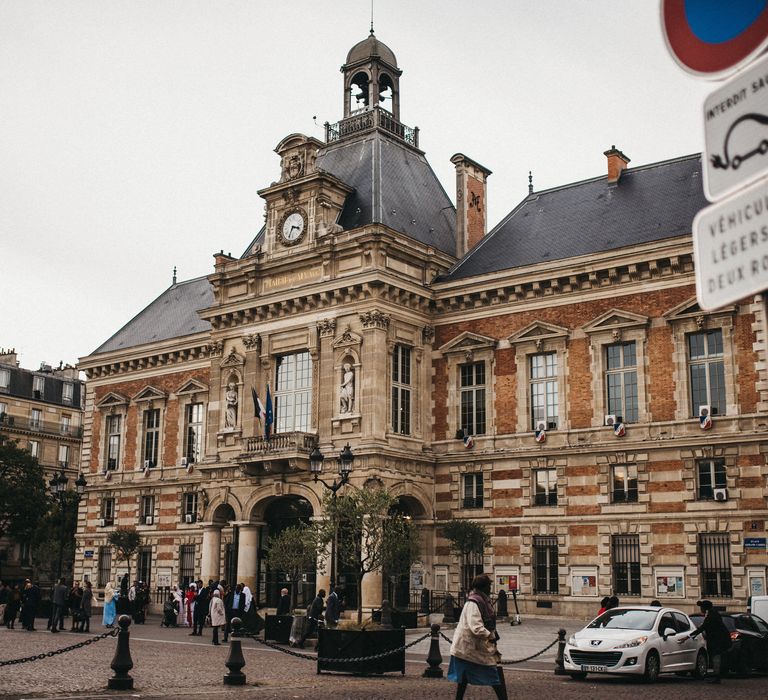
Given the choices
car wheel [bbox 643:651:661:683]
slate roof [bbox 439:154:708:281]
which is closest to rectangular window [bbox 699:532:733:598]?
slate roof [bbox 439:154:708:281]

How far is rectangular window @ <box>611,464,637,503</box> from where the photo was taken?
34531 mm

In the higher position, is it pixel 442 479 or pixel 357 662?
pixel 442 479

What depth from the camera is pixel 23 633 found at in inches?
1220

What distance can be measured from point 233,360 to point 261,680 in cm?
2514

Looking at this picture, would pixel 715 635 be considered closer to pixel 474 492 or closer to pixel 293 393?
pixel 474 492

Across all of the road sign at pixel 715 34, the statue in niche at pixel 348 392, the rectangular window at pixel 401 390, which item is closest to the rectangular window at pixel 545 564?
the rectangular window at pixel 401 390

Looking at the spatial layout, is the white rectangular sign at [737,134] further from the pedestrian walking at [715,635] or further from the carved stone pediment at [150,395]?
the carved stone pediment at [150,395]

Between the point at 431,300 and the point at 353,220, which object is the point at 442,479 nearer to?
the point at 431,300

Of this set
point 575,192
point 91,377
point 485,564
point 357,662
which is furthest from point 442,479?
point 91,377

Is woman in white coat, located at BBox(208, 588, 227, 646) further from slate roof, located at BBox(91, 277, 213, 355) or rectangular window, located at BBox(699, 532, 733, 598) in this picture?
slate roof, located at BBox(91, 277, 213, 355)

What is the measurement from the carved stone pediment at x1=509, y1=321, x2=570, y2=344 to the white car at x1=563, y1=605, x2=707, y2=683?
54.2ft

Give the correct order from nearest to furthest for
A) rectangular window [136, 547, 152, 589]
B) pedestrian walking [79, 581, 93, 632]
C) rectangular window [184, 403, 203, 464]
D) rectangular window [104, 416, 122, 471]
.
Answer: pedestrian walking [79, 581, 93, 632] < rectangular window [184, 403, 203, 464] < rectangular window [136, 547, 152, 589] < rectangular window [104, 416, 122, 471]

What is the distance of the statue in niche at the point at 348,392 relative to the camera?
37.9m

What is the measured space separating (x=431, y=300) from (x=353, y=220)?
4985 millimetres
